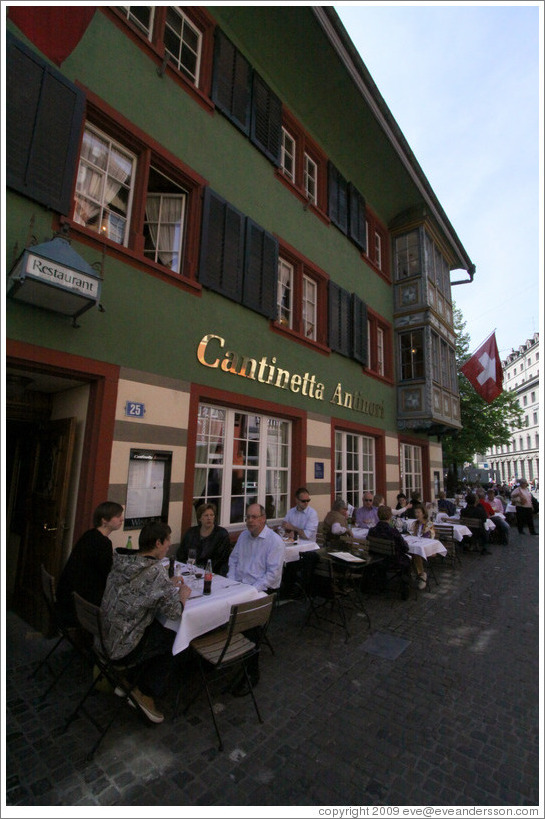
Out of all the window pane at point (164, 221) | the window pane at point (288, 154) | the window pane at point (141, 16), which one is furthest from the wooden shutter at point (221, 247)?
the window pane at point (288, 154)

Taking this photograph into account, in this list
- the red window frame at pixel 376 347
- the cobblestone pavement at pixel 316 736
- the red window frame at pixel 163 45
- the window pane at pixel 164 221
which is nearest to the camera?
the cobblestone pavement at pixel 316 736

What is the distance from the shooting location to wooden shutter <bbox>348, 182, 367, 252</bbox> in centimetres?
1130

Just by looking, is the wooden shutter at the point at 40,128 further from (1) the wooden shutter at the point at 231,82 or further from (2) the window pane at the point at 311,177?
(2) the window pane at the point at 311,177

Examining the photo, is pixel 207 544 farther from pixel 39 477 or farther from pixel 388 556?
pixel 388 556

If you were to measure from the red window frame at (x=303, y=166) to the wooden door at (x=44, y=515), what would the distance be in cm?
715

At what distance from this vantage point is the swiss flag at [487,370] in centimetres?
1391

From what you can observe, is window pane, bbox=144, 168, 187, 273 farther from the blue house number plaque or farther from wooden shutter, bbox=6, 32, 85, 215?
the blue house number plaque

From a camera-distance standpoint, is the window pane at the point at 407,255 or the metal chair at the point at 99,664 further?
the window pane at the point at 407,255

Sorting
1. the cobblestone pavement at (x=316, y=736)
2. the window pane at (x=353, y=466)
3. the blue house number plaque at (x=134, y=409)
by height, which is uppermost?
the blue house number plaque at (x=134, y=409)

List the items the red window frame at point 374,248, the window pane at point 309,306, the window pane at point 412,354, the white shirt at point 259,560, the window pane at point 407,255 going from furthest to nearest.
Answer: the window pane at point 407,255
the window pane at point 412,354
the red window frame at point 374,248
the window pane at point 309,306
the white shirt at point 259,560

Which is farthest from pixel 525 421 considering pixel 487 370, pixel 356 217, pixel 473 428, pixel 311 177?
pixel 311 177

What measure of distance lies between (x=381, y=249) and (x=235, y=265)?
8415 mm

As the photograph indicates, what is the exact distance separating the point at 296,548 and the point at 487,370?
11483mm

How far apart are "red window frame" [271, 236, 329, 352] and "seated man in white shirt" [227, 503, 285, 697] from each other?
4.45m
